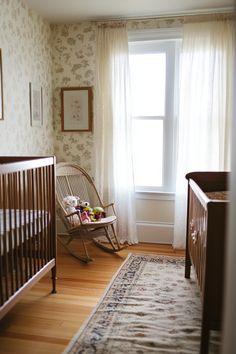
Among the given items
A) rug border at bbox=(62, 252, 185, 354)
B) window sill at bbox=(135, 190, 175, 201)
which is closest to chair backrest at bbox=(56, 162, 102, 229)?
window sill at bbox=(135, 190, 175, 201)

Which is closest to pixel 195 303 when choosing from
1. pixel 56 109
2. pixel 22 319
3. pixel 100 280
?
pixel 100 280

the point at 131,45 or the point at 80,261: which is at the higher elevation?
the point at 131,45

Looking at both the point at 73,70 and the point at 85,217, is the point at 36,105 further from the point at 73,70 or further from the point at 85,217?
the point at 85,217

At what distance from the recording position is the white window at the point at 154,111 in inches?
146

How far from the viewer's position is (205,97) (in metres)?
3.49

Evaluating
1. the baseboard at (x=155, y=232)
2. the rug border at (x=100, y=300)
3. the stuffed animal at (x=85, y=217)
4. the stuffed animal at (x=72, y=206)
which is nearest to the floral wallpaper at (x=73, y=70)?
the stuffed animal at (x=72, y=206)

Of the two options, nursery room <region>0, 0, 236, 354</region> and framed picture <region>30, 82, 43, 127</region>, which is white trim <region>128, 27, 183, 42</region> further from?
framed picture <region>30, 82, 43, 127</region>

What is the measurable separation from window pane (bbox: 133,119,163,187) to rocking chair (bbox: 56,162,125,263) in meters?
0.52

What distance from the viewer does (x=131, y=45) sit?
3.73m

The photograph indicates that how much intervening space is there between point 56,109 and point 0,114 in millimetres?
1165

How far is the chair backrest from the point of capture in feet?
12.1

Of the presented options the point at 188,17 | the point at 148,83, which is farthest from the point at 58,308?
the point at 188,17

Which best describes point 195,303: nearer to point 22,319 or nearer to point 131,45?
point 22,319

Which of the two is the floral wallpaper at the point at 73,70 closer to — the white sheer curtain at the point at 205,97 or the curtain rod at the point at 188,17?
the curtain rod at the point at 188,17
